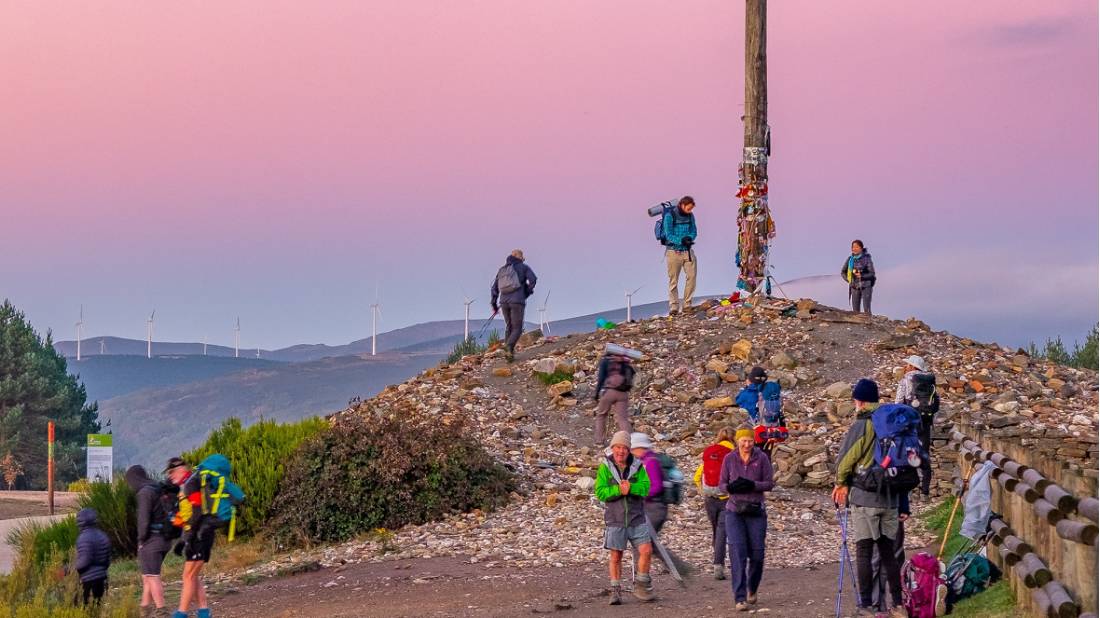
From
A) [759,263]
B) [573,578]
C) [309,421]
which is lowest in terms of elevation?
[573,578]

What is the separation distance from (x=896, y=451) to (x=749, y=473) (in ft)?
5.13

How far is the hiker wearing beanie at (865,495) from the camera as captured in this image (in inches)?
483

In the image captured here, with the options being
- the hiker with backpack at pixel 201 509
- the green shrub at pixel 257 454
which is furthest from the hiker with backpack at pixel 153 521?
the green shrub at pixel 257 454

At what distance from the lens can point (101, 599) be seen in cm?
1542

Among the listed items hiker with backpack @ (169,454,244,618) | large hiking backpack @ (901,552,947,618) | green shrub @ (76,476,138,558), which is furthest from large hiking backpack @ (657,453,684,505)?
green shrub @ (76,476,138,558)

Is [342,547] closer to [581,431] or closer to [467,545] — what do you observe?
[467,545]

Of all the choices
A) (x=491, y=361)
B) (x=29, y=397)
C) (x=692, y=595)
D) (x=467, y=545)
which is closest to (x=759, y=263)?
(x=491, y=361)

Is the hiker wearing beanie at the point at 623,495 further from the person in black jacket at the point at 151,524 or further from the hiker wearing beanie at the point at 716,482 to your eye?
the person in black jacket at the point at 151,524

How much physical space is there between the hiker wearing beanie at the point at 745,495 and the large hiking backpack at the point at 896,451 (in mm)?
1296

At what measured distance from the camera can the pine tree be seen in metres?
55.8

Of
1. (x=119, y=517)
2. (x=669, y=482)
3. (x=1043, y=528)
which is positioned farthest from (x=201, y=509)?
(x=119, y=517)

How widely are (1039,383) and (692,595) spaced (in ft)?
51.8

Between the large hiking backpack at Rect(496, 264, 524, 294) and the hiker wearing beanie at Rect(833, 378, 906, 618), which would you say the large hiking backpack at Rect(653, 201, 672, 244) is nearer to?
the large hiking backpack at Rect(496, 264, 524, 294)

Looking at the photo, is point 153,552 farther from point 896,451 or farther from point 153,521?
point 896,451
